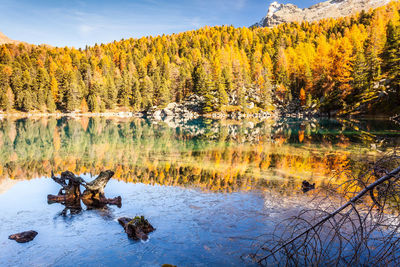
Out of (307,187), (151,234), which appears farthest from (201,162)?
(151,234)

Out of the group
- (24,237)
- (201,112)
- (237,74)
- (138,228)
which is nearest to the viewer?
(24,237)

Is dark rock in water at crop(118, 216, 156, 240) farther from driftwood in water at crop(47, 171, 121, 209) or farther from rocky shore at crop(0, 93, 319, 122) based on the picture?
rocky shore at crop(0, 93, 319, 122)

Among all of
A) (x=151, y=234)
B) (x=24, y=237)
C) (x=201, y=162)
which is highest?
(x=201, y=162)

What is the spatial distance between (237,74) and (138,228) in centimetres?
10784

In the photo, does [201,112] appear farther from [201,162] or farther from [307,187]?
[307,187]

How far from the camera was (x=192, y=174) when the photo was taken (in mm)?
19234

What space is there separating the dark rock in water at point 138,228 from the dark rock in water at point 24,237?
346 cm

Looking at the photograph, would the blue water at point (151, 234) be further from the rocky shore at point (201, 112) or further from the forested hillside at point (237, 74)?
the rocky shore at point (201, 112)

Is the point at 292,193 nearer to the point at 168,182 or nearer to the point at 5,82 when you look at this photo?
the point at 168,182

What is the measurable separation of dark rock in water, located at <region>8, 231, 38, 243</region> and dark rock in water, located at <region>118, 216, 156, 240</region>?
3464 millimetres

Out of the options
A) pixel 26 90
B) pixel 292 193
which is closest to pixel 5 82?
pixel 26 90

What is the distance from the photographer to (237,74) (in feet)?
370

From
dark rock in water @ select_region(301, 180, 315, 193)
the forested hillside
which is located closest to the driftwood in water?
dark rock in water @ select_region(301, 180, 315, 193)

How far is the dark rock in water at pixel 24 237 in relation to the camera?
1012cm
